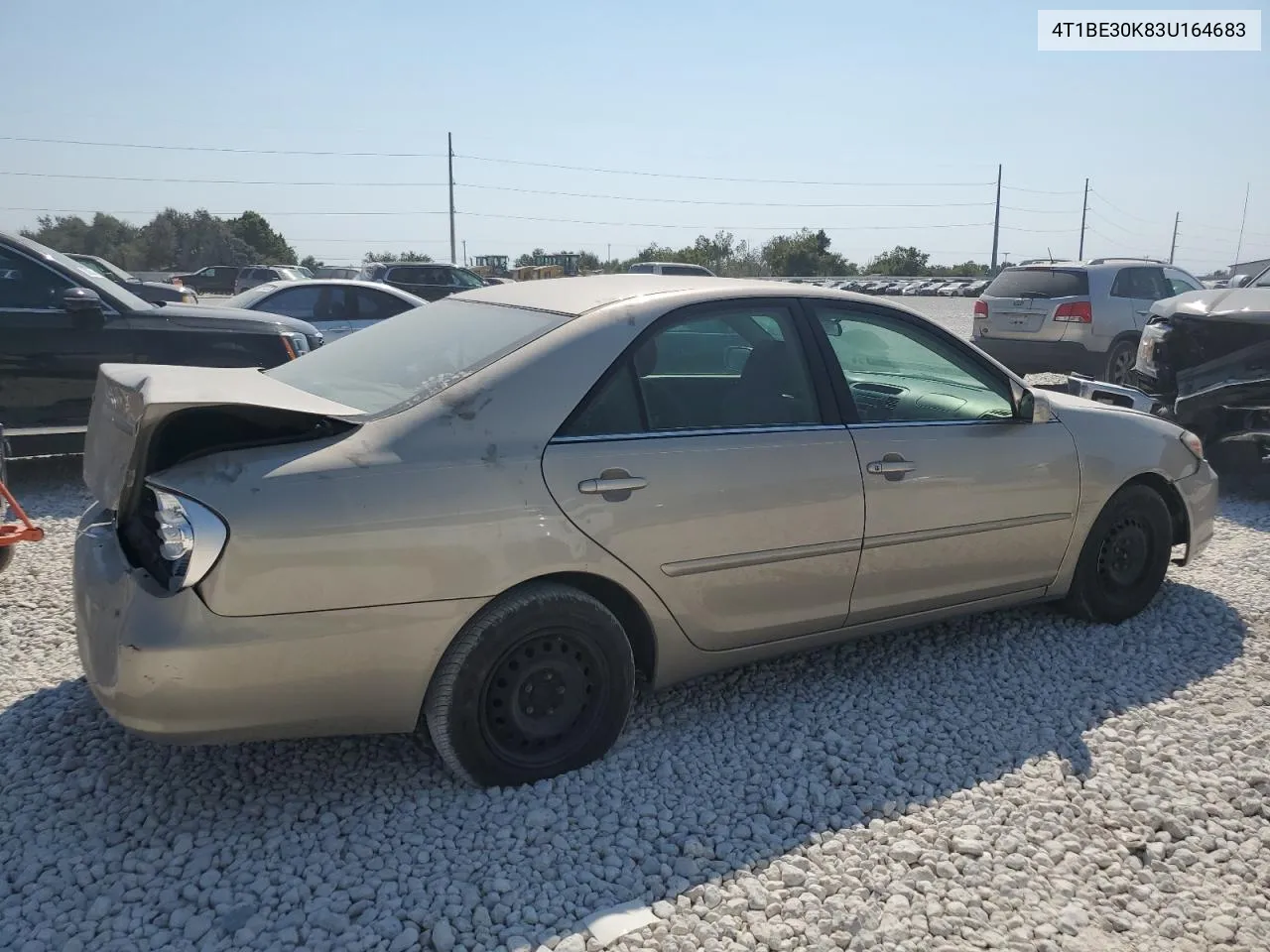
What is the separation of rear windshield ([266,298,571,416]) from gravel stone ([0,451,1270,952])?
3.98ft

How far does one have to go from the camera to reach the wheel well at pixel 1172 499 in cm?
474

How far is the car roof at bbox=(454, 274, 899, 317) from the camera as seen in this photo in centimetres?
355

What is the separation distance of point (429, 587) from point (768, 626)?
1.33 m

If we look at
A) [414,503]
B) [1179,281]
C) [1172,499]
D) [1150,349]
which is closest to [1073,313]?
[1179,281]

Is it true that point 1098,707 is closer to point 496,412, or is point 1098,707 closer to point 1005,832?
point 1005,832

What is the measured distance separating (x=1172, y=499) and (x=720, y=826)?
3.09 meters

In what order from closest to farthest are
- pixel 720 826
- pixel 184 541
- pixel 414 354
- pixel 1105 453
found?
pixel 184 541
pixel 720 826
pixel 414 354
pixel 1105 453

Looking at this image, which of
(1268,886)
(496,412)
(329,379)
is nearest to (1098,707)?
(1268,886)

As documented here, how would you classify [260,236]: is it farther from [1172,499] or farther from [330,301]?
[1172,499]

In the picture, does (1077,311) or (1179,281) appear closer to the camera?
(1077,311)

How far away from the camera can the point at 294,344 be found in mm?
7703

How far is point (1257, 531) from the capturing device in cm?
657

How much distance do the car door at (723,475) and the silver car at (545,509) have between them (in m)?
0.01

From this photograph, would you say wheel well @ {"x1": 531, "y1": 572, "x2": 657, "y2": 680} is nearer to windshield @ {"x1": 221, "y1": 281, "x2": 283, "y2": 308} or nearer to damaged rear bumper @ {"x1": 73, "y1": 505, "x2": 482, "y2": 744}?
damaged rear bumper @ {"x1": 73, "y1": 505, "x2": 482, "y2": 744}
